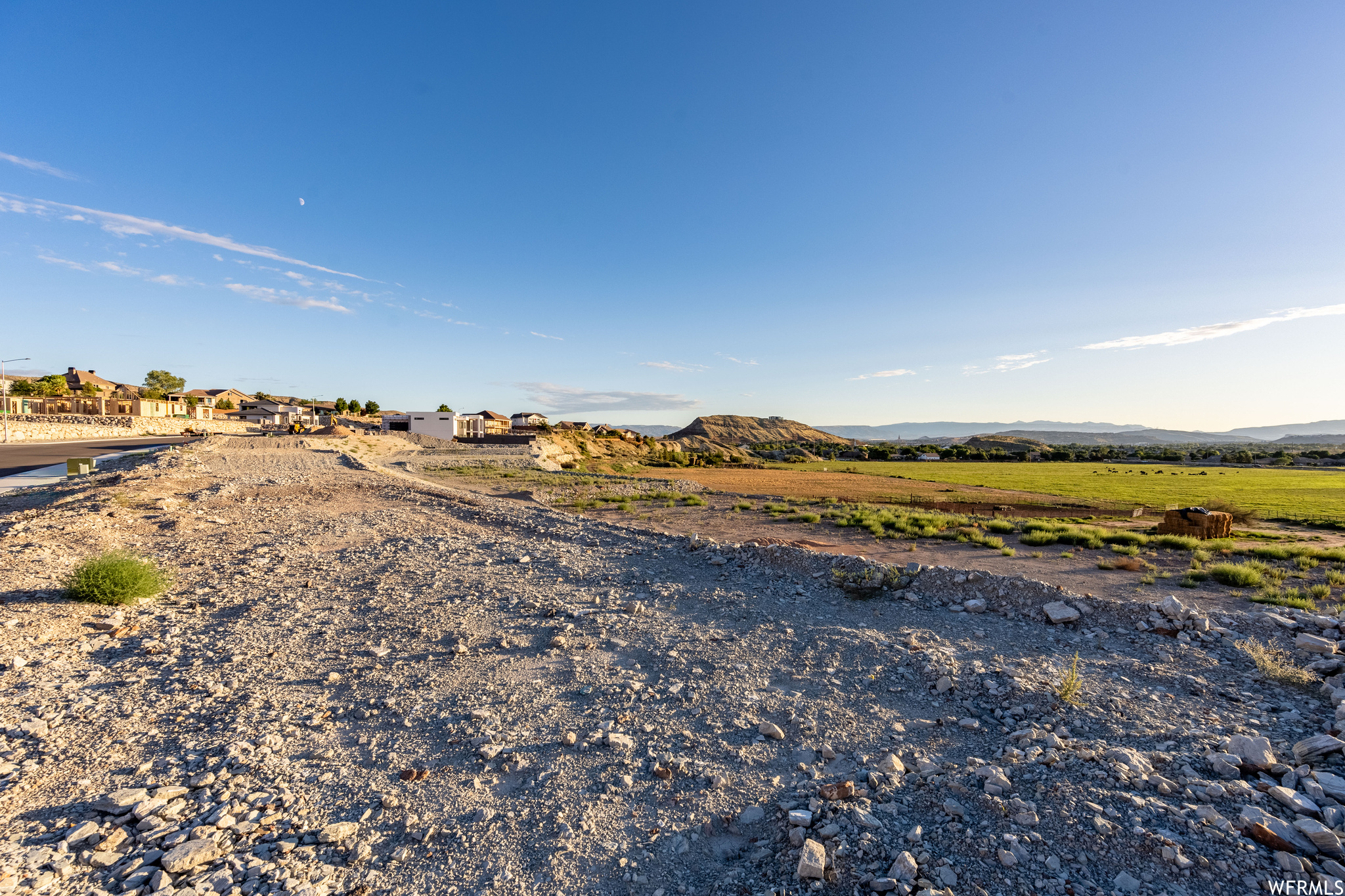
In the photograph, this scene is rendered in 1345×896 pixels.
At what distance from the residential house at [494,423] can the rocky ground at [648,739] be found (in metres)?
87.8

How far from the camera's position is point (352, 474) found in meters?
26.9

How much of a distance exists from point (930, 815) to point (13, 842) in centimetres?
613

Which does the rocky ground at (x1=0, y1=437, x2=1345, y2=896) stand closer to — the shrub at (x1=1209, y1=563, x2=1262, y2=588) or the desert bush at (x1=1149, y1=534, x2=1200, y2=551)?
the shrub at (x1=1209, y1=563, x2=1262, y2=588)

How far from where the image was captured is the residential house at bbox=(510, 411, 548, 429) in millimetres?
106125

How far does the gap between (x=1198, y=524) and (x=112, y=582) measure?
28.5 m

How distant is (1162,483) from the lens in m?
43.6

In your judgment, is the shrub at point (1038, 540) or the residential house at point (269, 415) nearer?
the shrub at point (1038, 540)

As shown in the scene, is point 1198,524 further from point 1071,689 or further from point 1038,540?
point 1071,689

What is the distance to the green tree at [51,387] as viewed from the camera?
80812mm

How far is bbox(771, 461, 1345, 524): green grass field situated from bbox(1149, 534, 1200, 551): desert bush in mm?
12037

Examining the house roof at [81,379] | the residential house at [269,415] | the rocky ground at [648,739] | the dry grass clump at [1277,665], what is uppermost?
the house roof at [81,379]

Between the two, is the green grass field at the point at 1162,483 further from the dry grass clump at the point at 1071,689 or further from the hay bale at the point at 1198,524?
the dry grass clump at the point at 1071,689

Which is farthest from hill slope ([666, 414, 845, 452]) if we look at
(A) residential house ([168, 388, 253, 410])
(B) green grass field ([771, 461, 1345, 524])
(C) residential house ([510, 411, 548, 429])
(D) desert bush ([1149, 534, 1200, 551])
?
(D) desert bush ([1149, 534, 1200, 551])

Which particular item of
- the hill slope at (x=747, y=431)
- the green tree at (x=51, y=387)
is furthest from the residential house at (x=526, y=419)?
the green tree at (x=51, y=387)
